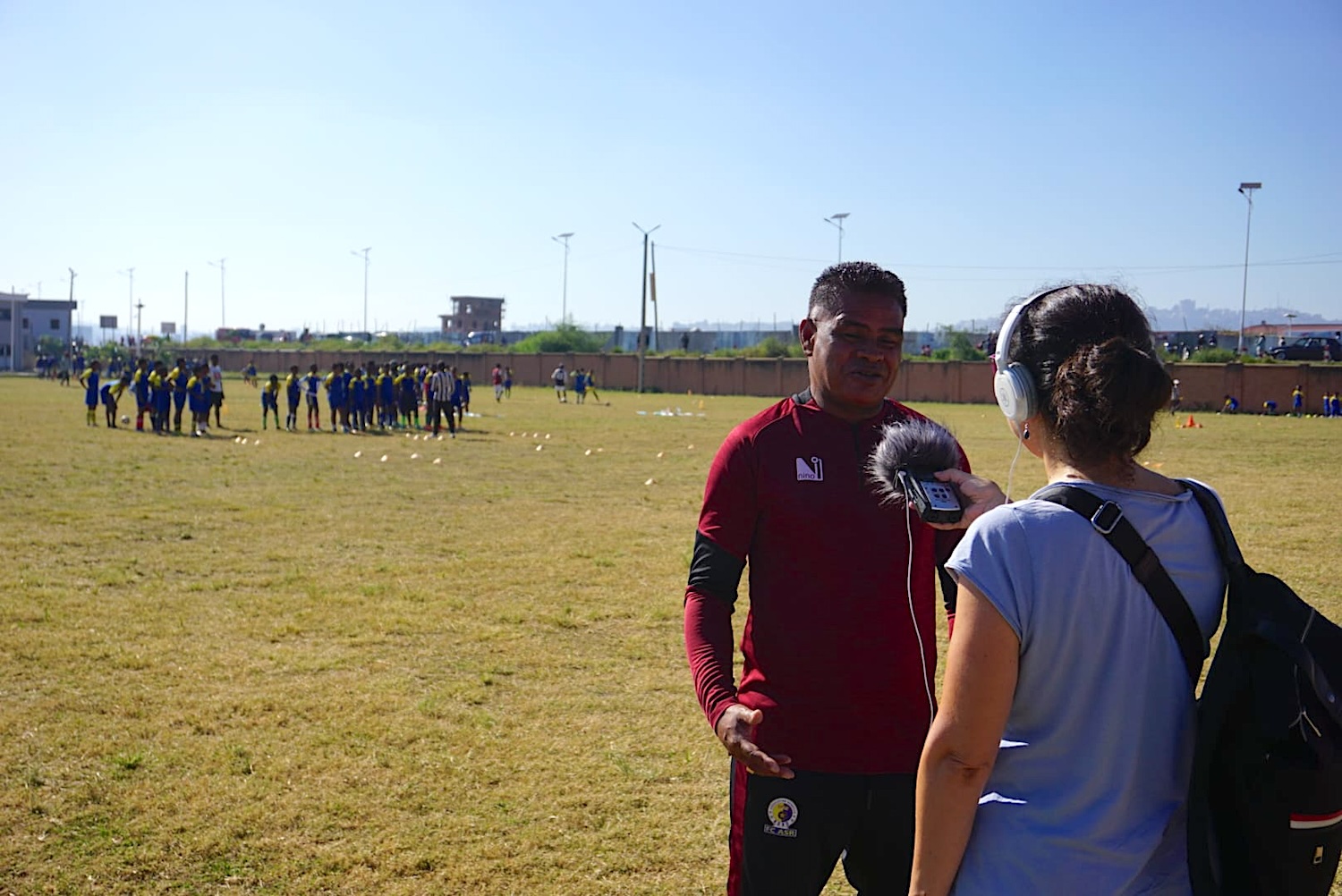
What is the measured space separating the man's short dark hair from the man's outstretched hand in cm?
116

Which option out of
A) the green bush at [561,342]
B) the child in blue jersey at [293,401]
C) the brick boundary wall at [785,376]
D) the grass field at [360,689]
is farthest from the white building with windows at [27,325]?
the grass field at [360,689]

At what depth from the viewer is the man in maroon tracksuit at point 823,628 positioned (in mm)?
2754

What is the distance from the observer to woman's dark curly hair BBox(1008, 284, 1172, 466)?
6.27ft

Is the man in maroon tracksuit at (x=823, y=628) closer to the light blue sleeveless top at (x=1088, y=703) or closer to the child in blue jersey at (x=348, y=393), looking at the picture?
the light blue sleeveless top at (x=1088, y=703)

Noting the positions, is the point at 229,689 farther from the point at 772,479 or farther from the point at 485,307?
the point at 485,307

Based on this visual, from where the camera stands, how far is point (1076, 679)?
6.15ft

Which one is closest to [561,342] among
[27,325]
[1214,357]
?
[1214,357]

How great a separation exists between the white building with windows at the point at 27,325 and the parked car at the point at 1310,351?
9156cm

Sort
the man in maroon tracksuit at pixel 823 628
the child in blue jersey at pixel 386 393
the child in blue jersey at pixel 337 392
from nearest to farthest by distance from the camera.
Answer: the man in maroon tracksuit at pixel 823 628 → the child in blue jersey at pixel 337 392 → the child in blue jersey at pixel 386 393

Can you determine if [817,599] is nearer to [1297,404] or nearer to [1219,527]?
[1219,527]

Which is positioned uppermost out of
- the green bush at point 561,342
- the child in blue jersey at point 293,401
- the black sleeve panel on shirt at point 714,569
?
the green bush at point 561,342

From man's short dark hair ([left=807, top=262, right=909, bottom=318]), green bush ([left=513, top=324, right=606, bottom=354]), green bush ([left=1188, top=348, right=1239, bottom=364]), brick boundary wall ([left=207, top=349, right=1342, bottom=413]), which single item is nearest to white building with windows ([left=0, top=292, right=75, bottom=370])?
brick boundary wall ([left=207, top=349, right=1342, bottom=413])

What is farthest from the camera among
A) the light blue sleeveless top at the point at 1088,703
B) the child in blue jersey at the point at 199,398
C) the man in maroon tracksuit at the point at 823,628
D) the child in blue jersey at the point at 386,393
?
the child in blue jersey at the point at 386,393

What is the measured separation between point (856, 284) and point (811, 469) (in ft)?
1.85
